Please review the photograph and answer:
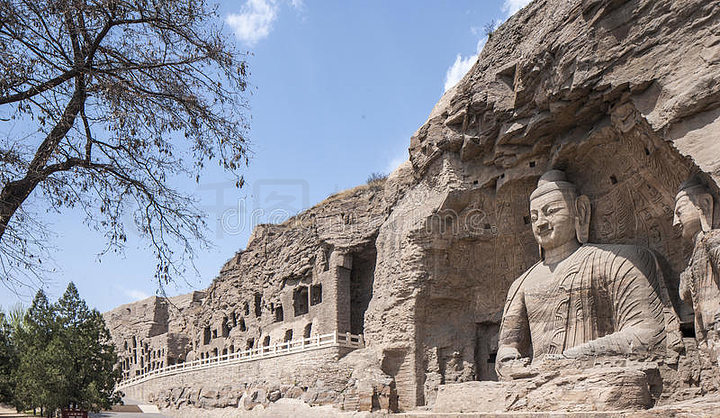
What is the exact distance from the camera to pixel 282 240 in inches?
992

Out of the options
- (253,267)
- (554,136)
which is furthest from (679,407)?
(253,267)

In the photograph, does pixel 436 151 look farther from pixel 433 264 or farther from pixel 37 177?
pixel 37 177

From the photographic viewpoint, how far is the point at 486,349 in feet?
49.4

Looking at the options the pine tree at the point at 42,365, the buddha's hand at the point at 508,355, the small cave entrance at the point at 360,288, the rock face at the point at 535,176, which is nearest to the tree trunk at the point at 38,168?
the rock face at the point at 535,176

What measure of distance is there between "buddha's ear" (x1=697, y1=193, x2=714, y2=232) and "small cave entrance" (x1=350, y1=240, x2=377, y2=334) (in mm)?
13405

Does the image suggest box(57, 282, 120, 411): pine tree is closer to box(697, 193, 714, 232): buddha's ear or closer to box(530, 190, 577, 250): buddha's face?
box(530, 190, 577, 250): buddha's face

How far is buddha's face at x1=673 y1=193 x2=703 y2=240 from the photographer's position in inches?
367

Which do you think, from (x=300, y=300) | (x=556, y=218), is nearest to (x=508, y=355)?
(x=556, y=218)

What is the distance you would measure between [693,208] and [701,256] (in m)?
0.97

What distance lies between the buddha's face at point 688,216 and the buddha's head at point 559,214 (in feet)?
9.33

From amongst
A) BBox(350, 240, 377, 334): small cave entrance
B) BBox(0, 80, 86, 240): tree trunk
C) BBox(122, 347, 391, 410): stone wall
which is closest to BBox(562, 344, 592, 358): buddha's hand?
BBox(122, 347, 391, 410): stone wall

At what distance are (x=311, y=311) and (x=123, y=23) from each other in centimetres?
1668

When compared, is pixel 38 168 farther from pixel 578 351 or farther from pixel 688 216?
pixel 688 216

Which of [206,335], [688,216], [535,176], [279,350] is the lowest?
[279,350]
